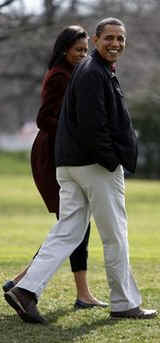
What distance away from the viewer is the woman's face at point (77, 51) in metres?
6.73

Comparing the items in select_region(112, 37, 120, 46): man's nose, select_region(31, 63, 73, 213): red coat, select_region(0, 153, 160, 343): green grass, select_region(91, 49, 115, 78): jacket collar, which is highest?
select_region(112, 37, 120, 46): man's nose

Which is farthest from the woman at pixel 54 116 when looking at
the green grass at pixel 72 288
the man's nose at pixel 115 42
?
the man's nose at pixel 115 42

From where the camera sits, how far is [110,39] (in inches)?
242

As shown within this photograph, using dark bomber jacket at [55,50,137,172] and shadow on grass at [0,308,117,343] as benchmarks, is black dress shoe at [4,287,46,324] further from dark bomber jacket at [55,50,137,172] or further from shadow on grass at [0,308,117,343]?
dark bomber jacket at [55,50,137,172]

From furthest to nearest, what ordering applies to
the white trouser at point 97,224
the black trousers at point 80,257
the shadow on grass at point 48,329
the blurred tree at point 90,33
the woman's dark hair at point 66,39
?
the blurred tree at point 90,33 → the black trousers at point 80,257 → the woman's dark hair at point 66,39 → the white trouser at point 97,224 → the shadow on grass at point 48,329

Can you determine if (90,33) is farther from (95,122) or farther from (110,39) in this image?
(95,122)

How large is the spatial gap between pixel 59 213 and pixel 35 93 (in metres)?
36.1

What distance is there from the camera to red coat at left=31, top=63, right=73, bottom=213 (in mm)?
6758

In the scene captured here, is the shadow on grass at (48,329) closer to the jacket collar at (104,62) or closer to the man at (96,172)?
the man at (96,172)

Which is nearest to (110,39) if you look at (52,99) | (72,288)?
(52,99)

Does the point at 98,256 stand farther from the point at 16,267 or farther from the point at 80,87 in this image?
the point at 80,87

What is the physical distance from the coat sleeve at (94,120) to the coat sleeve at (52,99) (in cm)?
75

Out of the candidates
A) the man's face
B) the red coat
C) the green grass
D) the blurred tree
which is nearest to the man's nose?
the man's face

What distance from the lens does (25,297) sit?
6.14 m
